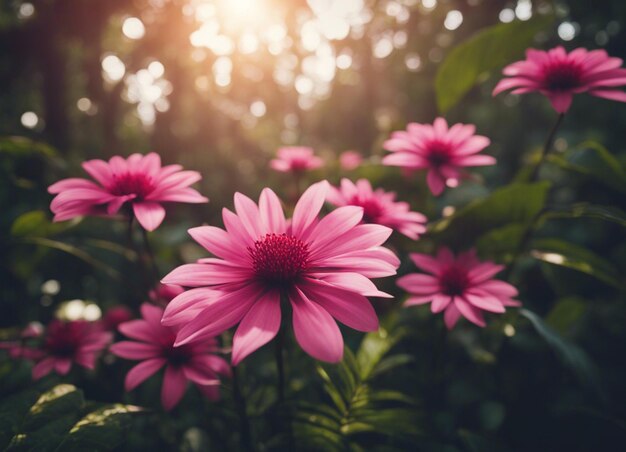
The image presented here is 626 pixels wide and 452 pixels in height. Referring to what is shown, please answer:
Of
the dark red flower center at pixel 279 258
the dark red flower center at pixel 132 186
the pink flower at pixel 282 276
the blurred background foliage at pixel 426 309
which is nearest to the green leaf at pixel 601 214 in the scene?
the blurred background foliage at pixel 426 309

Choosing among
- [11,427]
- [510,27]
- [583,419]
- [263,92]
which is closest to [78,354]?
[11,427]

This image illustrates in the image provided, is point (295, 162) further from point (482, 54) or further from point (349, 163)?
point (482, 54)

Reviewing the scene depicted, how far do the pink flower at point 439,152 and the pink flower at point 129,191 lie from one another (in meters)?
0.46

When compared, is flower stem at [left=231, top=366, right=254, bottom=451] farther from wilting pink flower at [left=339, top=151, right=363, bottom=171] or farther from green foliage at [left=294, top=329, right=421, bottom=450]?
wilting pink flower at [left=339, top=151, right=363, bottom=171]

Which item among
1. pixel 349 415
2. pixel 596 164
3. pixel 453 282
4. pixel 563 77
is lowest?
pixel 349 415

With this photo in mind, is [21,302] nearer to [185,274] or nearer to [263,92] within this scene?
[185,274]

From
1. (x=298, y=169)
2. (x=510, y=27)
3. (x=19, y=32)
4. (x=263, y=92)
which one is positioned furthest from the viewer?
(x=263, y=92)

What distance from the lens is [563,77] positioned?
34.7 inches

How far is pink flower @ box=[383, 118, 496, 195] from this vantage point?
948 millimetres

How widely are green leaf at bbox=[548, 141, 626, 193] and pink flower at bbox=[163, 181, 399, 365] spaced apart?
2.20 ft

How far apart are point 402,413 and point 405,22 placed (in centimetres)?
337

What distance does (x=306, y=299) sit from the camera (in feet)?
1.90

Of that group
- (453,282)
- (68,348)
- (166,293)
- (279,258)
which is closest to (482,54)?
(453,282)

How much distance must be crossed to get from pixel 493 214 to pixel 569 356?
42 centimetres
